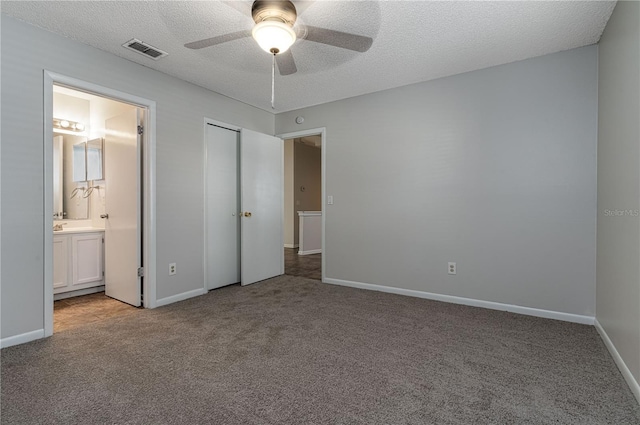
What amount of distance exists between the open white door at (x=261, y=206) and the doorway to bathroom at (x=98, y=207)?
1.17 meters

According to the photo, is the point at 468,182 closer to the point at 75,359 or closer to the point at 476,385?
the point at 476,385

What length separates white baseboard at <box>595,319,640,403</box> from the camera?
1.68m

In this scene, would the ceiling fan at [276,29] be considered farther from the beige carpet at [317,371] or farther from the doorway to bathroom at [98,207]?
the beige carpet at [317,371]

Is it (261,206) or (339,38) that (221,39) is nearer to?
(339,38)

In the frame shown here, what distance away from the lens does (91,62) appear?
2689 mm

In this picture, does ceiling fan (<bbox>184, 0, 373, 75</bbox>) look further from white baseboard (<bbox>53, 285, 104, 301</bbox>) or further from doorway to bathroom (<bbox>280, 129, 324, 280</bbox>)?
doorway to bathroom (<bbox>280, 129, 324, 280</bbox>)

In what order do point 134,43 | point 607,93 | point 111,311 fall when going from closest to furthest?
point 607,93, point 134,43, point 111,311

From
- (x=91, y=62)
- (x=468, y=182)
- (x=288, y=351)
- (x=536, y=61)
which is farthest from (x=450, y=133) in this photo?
(x=91, y=62)

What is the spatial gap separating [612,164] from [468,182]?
1147 mm

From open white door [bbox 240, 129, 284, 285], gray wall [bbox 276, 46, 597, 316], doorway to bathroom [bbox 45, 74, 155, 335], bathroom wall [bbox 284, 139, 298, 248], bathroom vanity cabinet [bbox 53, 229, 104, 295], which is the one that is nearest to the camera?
gray wall [bbox 276, 46, 597, 316]

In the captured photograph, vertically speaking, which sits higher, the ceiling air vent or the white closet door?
the ceiling air vent

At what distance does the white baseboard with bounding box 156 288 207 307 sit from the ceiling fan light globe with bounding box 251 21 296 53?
2635 millimetres

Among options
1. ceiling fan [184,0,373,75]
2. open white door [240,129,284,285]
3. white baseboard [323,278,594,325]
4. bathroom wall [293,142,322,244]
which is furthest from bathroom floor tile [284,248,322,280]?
ceiling fan [184,0,373,75]

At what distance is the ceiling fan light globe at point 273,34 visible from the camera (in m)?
1.91
